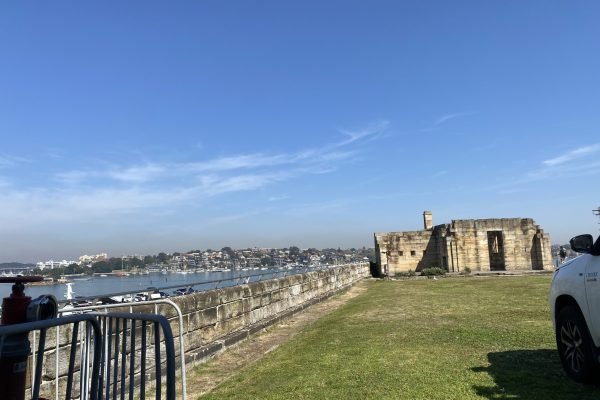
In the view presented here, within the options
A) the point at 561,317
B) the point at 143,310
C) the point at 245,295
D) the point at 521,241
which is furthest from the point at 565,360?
the point at 521,241

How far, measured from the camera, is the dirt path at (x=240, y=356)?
21.9 feet

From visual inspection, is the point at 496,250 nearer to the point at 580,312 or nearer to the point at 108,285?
the point at 580,312

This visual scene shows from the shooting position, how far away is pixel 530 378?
18.6 feet

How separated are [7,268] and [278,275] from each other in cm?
899

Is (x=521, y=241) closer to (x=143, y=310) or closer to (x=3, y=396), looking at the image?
(x=143, y=310)

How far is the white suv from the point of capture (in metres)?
5.05

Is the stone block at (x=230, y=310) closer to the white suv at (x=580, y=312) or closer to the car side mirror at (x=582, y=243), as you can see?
the white suv at (x=580, y=312)

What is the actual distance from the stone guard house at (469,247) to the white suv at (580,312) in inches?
1299

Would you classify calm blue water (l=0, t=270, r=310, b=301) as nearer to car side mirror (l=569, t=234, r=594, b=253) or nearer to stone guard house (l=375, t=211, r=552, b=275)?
car side mirror (l=569, t=234, r=594, b=253)

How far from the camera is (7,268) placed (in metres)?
5.84

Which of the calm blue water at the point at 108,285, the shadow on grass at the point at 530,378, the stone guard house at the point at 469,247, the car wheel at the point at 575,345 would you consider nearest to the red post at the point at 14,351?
the calm blue water at the point at 108,285

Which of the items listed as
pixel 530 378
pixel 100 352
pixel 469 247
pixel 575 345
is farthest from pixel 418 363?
pixel 469 247

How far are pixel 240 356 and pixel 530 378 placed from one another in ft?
16.0

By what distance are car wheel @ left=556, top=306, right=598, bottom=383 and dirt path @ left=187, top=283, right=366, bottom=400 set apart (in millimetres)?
4594
